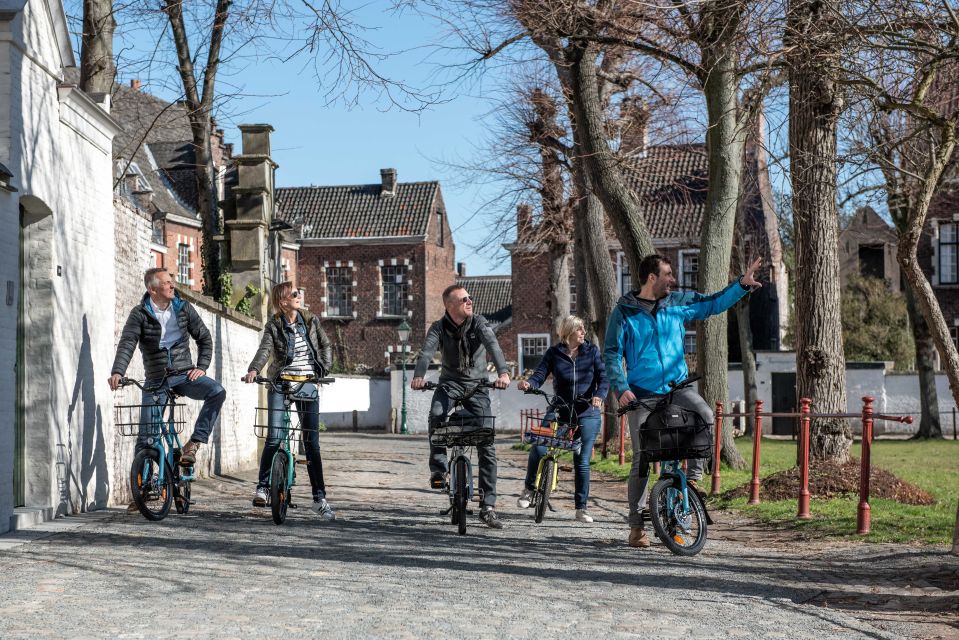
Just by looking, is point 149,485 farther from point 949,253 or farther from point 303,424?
point 949,253

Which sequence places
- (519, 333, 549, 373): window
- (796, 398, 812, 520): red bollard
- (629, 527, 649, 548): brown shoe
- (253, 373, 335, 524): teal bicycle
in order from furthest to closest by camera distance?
(519, 333, 549, 373): window, (796, 398, 812, 520): red bollard, (253, 373, 335, 524): teal bicycle, (629, 527, 649, 548): brown shoe

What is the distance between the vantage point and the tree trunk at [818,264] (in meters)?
12.5

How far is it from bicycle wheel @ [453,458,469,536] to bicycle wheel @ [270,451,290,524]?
134cm

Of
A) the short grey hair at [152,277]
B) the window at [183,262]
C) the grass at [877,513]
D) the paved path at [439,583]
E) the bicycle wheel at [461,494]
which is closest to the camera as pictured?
the paved path at [439,583]

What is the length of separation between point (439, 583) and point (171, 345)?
4.28m

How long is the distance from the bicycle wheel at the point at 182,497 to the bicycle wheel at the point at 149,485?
10.4 inches

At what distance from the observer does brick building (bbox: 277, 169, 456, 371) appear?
5884 cm

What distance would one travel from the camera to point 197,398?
10086 millimetres

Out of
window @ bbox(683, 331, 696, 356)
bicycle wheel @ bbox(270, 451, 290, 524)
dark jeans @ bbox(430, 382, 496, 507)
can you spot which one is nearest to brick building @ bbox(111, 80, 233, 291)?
window @ bbox(683, 331, 696, 356)

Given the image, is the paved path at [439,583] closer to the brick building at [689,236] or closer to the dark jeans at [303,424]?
the dark jeans at [303,424]

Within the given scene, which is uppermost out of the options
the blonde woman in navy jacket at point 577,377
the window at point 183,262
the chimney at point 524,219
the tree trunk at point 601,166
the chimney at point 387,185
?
the chimney at point 387,185

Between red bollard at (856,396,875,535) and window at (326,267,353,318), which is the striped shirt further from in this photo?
window at (326,267,353,318)

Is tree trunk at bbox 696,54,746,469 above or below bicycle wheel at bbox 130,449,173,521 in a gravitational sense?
above

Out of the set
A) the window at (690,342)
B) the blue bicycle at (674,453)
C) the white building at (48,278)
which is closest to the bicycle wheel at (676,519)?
the blue bicycle at (674,453)
